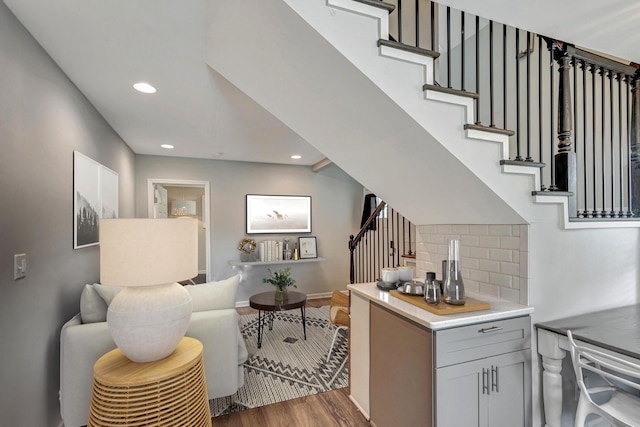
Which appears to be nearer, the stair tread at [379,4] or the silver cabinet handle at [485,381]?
the stair tread at [379,4]

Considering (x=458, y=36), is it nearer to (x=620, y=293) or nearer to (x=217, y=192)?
(x=620, y=293)

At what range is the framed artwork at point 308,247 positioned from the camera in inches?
205

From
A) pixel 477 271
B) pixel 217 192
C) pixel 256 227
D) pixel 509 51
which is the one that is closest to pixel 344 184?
pixel 256 227

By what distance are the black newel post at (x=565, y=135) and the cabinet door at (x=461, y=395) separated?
1063 mm

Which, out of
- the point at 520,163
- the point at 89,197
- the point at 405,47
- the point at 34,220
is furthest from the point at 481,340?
the point at 89,197

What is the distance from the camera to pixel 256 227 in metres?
5.06

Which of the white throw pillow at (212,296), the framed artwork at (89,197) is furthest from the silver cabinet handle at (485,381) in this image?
the framed artwork at (89,197)

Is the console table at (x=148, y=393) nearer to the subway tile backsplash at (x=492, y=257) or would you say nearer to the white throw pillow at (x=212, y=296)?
the white throw pillow at (x=212, y=296)

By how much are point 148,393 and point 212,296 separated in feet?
2.82

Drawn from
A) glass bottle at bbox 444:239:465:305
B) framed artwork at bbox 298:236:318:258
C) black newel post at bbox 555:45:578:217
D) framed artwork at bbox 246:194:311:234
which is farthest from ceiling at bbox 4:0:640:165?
framed artwork at bbox 298:236:318:258

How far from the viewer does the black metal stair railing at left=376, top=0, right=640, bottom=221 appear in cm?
169

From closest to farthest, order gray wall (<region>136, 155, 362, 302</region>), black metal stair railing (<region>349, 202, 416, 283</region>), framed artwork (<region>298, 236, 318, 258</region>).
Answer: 1. black metal stair railing (<region>349, 202, 416, 283</region>)
2. gray wall (<region>136, 155, 362, 302</region>)
3. framed artwork (<region>298, 236, 318, 258</region>)

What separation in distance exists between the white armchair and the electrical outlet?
45cm

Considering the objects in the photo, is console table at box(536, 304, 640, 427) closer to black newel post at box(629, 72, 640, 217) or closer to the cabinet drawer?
the cabinet drawer
